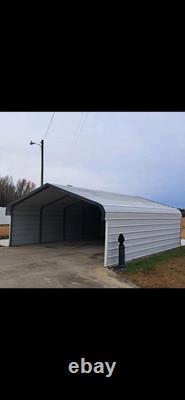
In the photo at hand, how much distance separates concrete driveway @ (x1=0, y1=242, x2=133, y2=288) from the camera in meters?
5.18

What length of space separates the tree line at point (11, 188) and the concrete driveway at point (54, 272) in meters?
27.1

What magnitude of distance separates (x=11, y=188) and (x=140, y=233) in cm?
3263

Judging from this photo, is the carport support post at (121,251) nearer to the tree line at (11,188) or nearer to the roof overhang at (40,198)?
the roof overhang at (40,198)

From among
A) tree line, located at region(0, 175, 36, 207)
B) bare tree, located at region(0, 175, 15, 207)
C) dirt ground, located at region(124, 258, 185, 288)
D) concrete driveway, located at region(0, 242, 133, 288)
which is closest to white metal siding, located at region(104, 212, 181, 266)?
concrete driveway, located at region(0, 242, 133, 288)

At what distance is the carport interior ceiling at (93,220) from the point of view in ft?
24.2
